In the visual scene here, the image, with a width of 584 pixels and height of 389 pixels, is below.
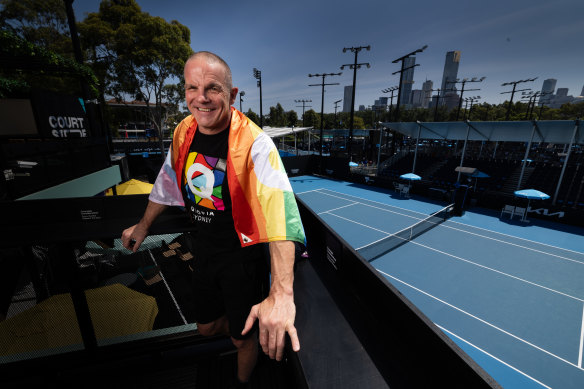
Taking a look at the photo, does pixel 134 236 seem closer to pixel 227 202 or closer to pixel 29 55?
pixel 227 202

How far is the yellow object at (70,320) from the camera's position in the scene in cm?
222

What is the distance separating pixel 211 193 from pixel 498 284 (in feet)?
36.3

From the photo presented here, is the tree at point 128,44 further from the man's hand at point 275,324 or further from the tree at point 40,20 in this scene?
the man's hand at point 275,324

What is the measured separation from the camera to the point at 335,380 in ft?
5.84

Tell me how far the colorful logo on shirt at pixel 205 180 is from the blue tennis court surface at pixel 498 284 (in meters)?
7.33

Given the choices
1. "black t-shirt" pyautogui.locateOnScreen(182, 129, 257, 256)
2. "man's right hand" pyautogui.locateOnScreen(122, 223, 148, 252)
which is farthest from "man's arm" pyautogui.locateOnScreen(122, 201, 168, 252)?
"black t-shirt" pyautogui.locateOnScreen(182, 129, 257, 256)

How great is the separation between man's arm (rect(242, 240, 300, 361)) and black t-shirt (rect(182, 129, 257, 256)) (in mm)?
625

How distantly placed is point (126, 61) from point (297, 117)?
70.9 metres

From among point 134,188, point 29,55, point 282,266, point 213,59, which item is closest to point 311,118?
point 134,188

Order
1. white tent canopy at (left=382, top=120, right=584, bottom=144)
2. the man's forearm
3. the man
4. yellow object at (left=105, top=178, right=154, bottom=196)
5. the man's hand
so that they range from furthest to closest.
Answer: white tent canopy at (left=382, top=120, right=584, bottom=144)
yellow object at (left=105, top=178, right=154, bottom=196)
the man
the man's forearm
the man's hand

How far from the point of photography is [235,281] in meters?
1.88

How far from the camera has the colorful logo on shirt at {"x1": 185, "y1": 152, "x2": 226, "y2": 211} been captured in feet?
5.90

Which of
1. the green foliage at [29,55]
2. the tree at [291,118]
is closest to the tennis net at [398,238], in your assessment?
the green foliage at [29,55]

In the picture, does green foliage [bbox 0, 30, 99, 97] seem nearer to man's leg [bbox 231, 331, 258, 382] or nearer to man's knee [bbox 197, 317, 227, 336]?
man's knee [bbox 197, 317, 227, 336]
